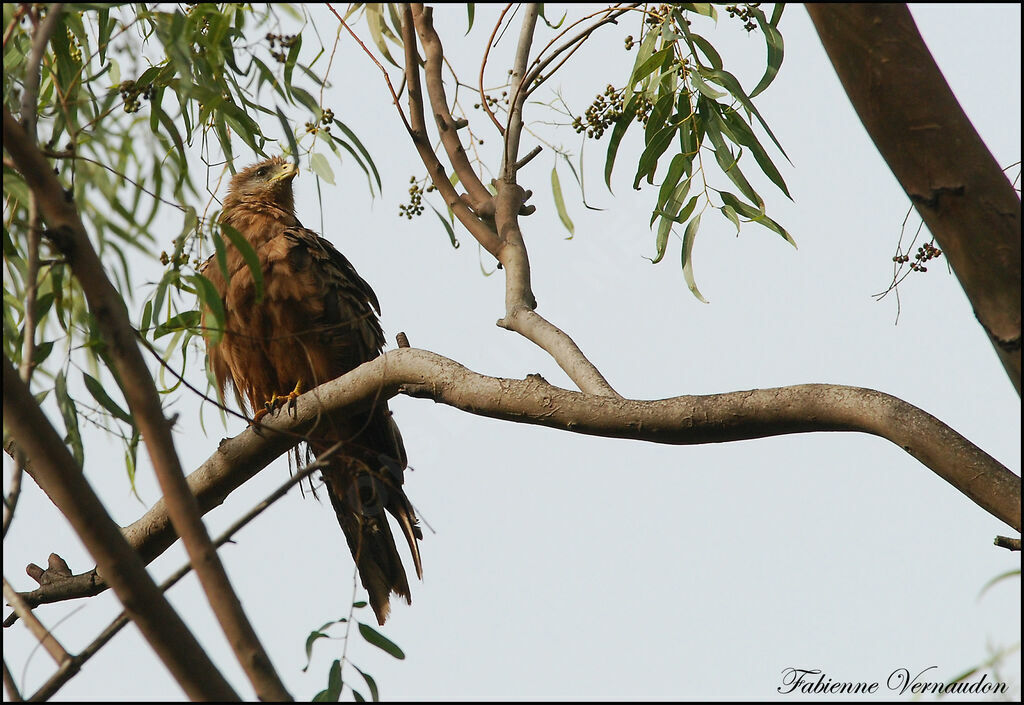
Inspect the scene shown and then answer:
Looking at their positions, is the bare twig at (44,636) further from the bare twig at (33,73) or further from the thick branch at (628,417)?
the bare twig at (33,73)

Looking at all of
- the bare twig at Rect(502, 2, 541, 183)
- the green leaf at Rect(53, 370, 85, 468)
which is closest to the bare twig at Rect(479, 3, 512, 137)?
the bare twig at Rect(502, 2, 541, 183)

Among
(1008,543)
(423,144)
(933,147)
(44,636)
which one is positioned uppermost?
(423,144)

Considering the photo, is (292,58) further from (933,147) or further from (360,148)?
(933,147)

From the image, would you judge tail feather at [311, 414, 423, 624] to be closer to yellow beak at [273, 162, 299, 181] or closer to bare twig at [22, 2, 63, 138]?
yellow beak at [273, 162, 299, 181]

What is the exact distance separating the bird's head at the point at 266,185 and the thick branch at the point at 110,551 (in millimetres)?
3187

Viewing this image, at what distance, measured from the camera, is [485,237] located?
3.23 meters

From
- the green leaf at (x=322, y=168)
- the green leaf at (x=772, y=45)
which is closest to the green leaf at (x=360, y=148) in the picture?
the green leaf at (x=322, y=168)

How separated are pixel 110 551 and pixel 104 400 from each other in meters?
1.14

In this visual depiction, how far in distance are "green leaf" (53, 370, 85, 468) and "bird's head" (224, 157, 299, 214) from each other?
2237 mm

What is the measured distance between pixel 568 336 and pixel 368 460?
1647mm

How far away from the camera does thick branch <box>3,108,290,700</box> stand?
1.48m

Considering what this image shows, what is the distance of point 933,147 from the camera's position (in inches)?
60.6

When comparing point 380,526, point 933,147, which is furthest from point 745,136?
point 380,526

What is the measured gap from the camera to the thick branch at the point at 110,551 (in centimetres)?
145
